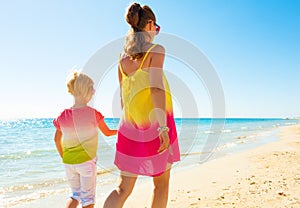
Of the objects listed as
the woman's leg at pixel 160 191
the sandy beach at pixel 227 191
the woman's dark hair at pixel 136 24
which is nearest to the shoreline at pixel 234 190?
the sandy beach at pixel 227 191

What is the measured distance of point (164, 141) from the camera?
2.07m

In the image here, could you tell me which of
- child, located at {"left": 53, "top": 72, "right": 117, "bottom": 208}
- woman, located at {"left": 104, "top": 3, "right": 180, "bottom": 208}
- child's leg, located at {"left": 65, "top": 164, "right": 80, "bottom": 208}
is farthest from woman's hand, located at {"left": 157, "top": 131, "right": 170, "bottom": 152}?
child's leg, located at {"left": 65, "top": 164, "right": 80, "bottom": 208}

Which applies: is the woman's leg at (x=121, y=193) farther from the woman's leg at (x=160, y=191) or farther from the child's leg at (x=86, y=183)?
the child's leg at (x=86, y=183)

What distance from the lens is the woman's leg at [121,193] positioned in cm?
213

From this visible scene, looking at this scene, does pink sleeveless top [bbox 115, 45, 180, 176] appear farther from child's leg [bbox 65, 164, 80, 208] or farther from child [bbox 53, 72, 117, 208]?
child's leg [bbox 65, 164, 80, 208]

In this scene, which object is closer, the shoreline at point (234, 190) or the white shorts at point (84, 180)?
the white shorts at point (84, 180)

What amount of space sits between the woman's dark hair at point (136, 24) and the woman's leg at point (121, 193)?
0.90 meters

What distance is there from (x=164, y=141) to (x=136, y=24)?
87 centimetres

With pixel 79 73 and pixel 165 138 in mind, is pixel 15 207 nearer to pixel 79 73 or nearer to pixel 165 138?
pixel 79 73

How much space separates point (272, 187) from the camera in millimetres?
4078

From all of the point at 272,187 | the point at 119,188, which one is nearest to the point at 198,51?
the point at 119,188

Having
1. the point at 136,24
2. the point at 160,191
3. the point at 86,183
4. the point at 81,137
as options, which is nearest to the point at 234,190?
the point at 160,191

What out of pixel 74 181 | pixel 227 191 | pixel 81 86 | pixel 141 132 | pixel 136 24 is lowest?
pixel 227 191

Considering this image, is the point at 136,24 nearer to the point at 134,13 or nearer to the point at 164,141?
the point at 134,13
